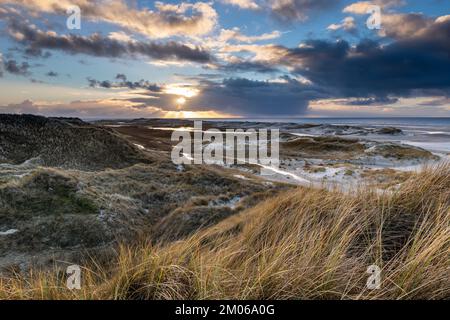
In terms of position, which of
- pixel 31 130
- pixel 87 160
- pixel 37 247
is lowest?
pixel 37 247

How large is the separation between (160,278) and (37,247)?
876 centimetres

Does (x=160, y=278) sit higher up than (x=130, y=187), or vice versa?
(x=160, y=278)

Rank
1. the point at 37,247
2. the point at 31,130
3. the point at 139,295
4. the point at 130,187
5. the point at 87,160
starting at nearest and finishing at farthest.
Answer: the point at 139,295 < the point at 37,247 < the point at 130,187 < the point at 87,160 < the point at 31,130

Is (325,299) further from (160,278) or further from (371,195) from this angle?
(371,195)

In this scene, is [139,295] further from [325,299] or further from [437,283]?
[437,283]

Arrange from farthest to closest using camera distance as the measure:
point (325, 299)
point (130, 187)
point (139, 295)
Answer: point (130, 187), point (139, 295), point (325, 299)

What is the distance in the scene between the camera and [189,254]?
4406mm

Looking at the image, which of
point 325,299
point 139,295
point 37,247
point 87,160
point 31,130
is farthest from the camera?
point 31,130
